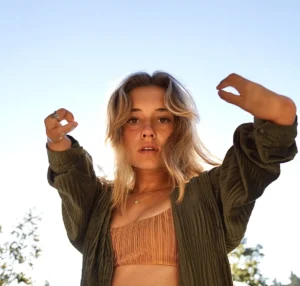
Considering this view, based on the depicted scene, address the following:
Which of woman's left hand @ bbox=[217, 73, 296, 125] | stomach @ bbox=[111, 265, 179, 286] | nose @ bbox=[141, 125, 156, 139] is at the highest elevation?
nose @ bbox=[141, 125, 156, 139]

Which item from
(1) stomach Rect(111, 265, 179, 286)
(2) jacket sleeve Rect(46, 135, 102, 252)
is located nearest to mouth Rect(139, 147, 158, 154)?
(2) jacket sleeve Rect(46, 135, 102, 252)

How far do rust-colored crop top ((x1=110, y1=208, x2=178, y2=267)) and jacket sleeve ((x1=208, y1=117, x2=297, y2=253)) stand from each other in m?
0.24

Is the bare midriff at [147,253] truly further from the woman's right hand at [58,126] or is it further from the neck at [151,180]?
the woman's right hand at [58,126]

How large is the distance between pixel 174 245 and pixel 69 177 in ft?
1.93

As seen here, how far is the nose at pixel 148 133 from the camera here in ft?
9.09

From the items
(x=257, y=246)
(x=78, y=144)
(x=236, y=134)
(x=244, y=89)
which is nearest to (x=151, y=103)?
(x=78, y=144)

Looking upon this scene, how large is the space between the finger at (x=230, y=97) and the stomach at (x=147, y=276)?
2.59 feet

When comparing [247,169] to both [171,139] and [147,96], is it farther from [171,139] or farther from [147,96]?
[147,96]

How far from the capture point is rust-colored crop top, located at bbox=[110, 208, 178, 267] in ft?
8.18

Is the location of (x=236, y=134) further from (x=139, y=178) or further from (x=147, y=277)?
(x=139, y=178)

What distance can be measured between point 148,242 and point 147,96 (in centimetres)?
76

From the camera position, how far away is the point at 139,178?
304cm

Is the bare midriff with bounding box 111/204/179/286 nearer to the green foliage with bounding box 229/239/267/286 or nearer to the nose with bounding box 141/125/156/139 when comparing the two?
the nose with bounding box 141/125/156/139

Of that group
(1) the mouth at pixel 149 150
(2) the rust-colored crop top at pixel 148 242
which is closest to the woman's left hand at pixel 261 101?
(2) the rust-colored crop top at pixel 148 242
